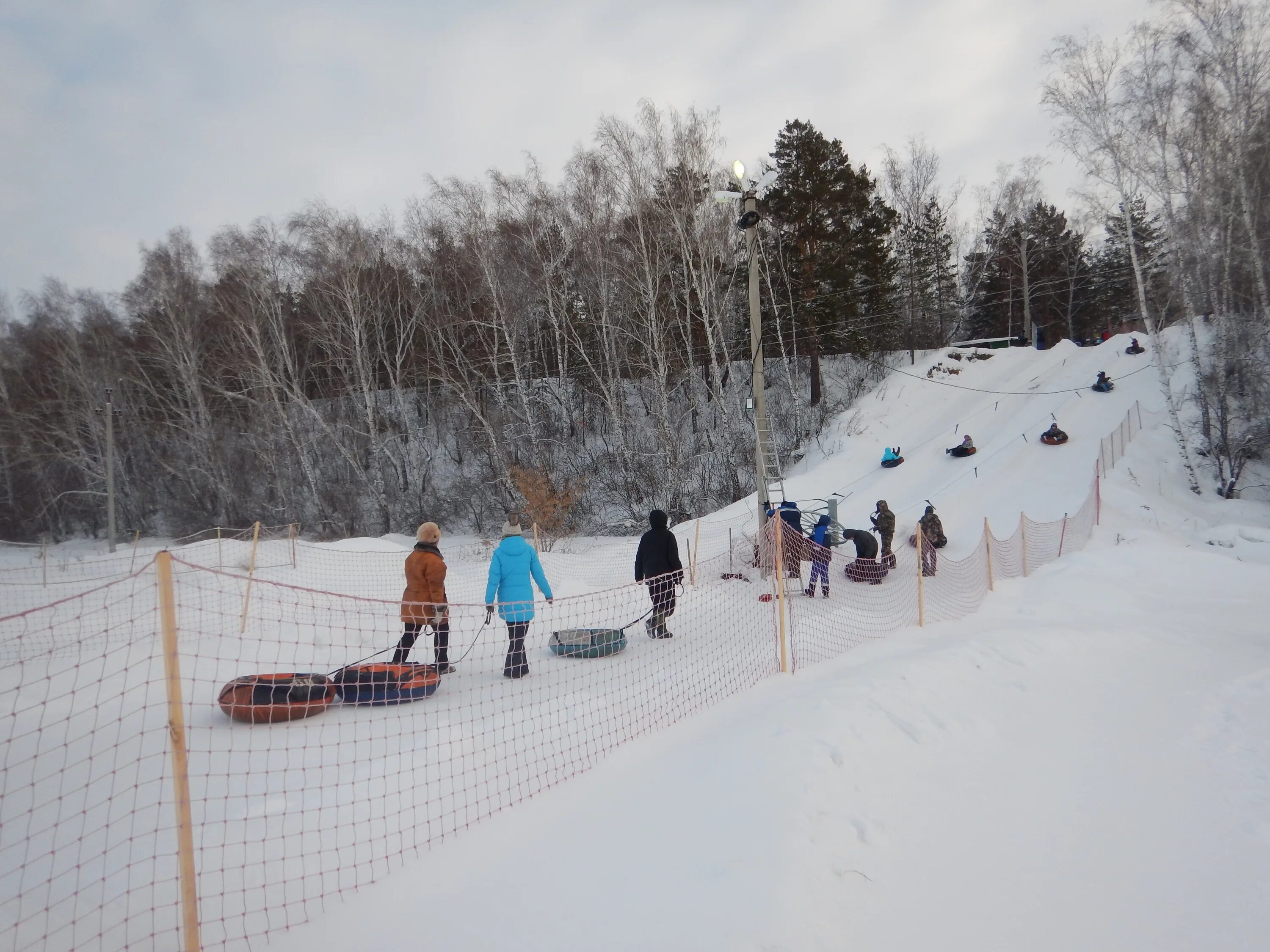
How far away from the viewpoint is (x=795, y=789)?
3.71 meters

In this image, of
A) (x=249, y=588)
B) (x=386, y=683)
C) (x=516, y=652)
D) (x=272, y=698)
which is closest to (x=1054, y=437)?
(x=516, y=652)

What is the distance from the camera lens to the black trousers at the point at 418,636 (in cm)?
625

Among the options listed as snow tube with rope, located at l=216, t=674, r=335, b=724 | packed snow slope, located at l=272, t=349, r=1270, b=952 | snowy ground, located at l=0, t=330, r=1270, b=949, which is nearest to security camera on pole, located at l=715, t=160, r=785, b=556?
snowy ground, located at l=0, t=330, r=1270, b=949

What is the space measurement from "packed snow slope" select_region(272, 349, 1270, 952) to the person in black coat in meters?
2.13

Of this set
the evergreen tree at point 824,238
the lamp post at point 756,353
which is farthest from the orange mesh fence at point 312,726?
the evergreen tree at point 824,238

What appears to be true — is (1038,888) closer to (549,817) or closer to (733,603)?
(549,817)

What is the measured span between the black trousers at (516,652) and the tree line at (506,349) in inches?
546

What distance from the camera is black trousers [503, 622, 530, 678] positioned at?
626cm

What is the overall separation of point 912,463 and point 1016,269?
23985 millimetres

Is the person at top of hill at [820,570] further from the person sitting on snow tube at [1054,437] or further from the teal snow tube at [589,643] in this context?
the person sitting on snow tube at [1054,437]

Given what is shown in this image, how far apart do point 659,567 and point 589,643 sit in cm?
140

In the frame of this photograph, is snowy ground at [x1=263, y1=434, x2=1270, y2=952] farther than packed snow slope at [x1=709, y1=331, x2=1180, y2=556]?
No

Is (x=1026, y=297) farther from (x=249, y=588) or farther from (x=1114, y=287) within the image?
(x=249, y=588)

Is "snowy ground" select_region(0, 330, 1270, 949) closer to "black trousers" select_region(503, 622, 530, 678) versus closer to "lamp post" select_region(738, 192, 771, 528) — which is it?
"black trousers" select_region(503, 622, 530, 678)
